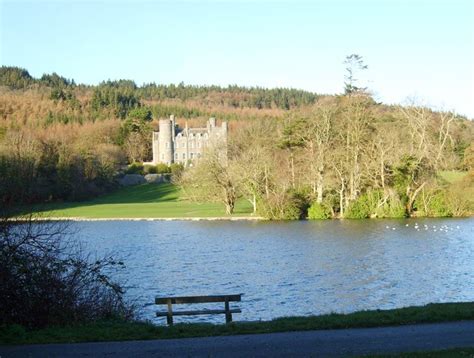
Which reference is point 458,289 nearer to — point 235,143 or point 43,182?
point 235,143

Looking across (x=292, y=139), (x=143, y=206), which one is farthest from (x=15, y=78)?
(x=292, y=139)

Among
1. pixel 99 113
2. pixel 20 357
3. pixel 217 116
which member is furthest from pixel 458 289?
pixel 217 116

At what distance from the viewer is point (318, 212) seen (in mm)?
51625

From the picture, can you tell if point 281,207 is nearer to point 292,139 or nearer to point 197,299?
point 292,139

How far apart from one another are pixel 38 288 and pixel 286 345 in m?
5.27

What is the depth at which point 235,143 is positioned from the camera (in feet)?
201

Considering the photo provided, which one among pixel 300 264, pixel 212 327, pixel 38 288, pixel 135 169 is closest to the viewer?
pixel 212 327

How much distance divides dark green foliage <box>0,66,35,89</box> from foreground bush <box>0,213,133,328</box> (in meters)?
166

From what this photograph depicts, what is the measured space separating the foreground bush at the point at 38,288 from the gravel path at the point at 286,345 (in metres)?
1.75

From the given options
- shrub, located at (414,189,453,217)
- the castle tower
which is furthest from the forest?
the castle tower

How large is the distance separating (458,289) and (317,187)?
32.5 metres

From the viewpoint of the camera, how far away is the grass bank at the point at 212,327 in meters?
11.5

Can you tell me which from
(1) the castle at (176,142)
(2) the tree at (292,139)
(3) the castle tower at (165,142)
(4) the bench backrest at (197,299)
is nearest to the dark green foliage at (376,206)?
(2) the tree at (292,139)

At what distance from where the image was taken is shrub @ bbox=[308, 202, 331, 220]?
51591mm
